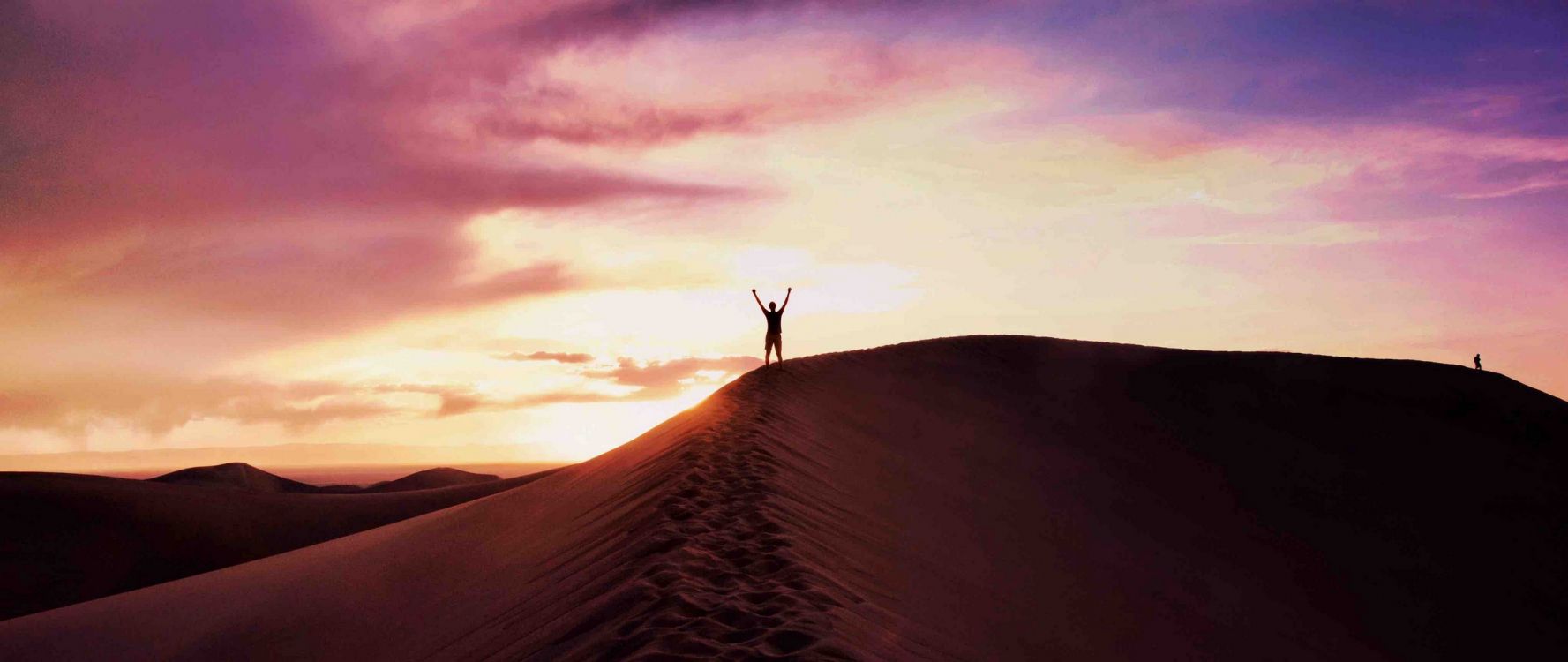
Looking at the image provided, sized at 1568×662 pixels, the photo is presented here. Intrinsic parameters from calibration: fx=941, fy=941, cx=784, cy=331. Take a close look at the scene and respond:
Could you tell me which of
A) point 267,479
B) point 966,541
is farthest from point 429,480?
point 966,541

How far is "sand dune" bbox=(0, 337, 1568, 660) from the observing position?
602cm

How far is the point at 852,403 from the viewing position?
15.4m

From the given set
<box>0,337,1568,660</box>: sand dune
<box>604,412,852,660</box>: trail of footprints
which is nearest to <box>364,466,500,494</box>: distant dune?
<box>0,337,1568,660</box>: sand dune

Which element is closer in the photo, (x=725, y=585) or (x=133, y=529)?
(x=725, y=585)

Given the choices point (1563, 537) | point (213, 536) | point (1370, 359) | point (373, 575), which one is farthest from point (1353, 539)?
point (213, 536)

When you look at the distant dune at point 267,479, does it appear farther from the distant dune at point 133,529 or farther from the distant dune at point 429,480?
the distant dune at point 133,529

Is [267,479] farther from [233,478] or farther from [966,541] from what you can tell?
[966,541]

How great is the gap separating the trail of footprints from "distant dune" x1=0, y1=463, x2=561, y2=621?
21.7 meters

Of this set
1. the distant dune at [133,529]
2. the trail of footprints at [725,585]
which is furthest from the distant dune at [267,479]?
the trail of footprints at [725,585]

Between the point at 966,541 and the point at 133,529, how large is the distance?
24.5m

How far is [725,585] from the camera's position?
5453 mm

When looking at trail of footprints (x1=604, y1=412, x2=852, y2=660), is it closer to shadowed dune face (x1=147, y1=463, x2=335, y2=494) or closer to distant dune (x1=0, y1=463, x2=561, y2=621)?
distant dune (x1=0, y1=463, x2=561, y2=621)

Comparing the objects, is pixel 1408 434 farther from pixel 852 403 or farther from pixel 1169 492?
pixel 852 403

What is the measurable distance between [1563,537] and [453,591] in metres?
21.0
